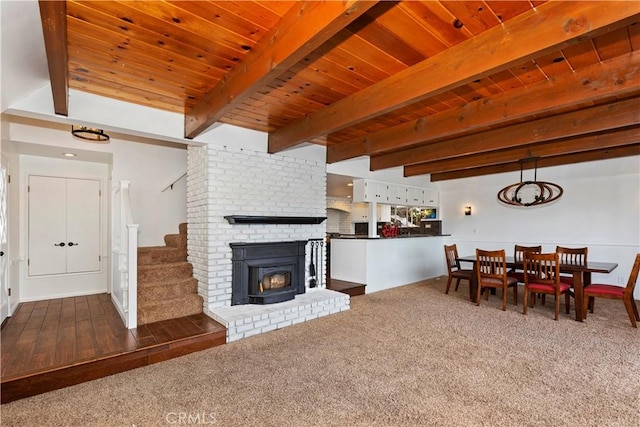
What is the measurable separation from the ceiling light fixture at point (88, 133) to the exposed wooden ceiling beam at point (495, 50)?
330 centimetres

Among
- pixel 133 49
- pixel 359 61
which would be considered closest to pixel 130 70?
pixel 133 49

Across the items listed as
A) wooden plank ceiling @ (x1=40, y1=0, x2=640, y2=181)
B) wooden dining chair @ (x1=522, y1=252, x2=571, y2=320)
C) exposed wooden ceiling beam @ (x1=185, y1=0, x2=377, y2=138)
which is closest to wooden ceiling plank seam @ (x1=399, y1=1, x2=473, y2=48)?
wooden plank ceiling @ (x1=40, y1=0, x2=640, y2=181)

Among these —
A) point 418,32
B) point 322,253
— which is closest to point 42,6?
point 418,32

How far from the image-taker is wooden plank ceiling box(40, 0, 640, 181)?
1.82 meters

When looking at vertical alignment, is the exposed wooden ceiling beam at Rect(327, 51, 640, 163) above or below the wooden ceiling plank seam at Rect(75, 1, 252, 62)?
below

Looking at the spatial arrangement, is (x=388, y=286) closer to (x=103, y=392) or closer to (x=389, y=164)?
(x=389, y=164)

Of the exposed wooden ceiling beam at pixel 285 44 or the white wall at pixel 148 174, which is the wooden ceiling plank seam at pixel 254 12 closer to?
the exposed wooden ceiling beam at pixel 285 44

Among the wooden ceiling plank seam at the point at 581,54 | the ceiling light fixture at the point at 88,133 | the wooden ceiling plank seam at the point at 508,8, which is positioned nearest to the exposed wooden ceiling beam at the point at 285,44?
the wooden ceiling plank seam at the point at 508,8

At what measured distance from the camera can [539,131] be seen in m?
3.78

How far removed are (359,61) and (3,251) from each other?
435 cm

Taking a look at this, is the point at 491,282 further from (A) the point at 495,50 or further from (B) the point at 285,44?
(B) the point at 285,44

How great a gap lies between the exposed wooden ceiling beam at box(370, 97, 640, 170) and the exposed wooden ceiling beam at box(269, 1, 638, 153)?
2245mm

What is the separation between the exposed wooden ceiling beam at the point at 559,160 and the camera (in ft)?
17.0

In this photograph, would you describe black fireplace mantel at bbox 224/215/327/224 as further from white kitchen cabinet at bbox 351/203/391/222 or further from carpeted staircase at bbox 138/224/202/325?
white kitchen cabinet at bbox 351/203/391/222
